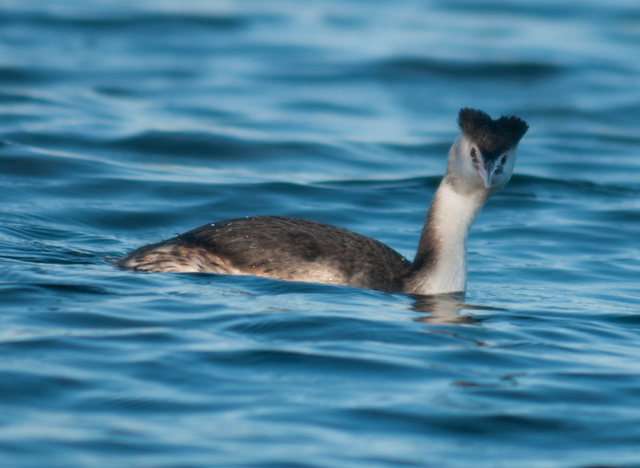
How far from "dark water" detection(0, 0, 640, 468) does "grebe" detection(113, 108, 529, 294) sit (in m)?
0.21

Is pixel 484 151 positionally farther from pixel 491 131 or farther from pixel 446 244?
pixel 446 244

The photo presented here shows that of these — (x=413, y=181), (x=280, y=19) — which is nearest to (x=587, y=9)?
(x=280, y=19)

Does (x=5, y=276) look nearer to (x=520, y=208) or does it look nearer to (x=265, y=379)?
(x=265, y=379)

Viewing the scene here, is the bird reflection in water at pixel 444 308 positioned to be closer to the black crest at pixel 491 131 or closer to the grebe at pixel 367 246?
the grebe at pixel 367 246

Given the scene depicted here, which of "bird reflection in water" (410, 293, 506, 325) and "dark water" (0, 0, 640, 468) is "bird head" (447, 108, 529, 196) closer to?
"bird reflection in water" (410, 293, 506, 325)

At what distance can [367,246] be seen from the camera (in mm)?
8648

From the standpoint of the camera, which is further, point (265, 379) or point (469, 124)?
point (469, 124)

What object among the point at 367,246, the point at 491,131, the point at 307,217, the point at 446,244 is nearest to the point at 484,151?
the point at 491,131

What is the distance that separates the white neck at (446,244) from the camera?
8.52m

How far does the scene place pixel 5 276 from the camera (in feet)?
26.6

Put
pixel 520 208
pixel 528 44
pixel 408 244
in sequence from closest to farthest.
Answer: pixel 408 244, pixel 520 208, pixel 528 44

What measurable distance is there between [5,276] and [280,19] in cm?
2072

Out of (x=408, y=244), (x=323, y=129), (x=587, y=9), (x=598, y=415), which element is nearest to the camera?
(x=598, y=415)

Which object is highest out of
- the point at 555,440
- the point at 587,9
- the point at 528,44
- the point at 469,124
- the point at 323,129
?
the point at 587,9
